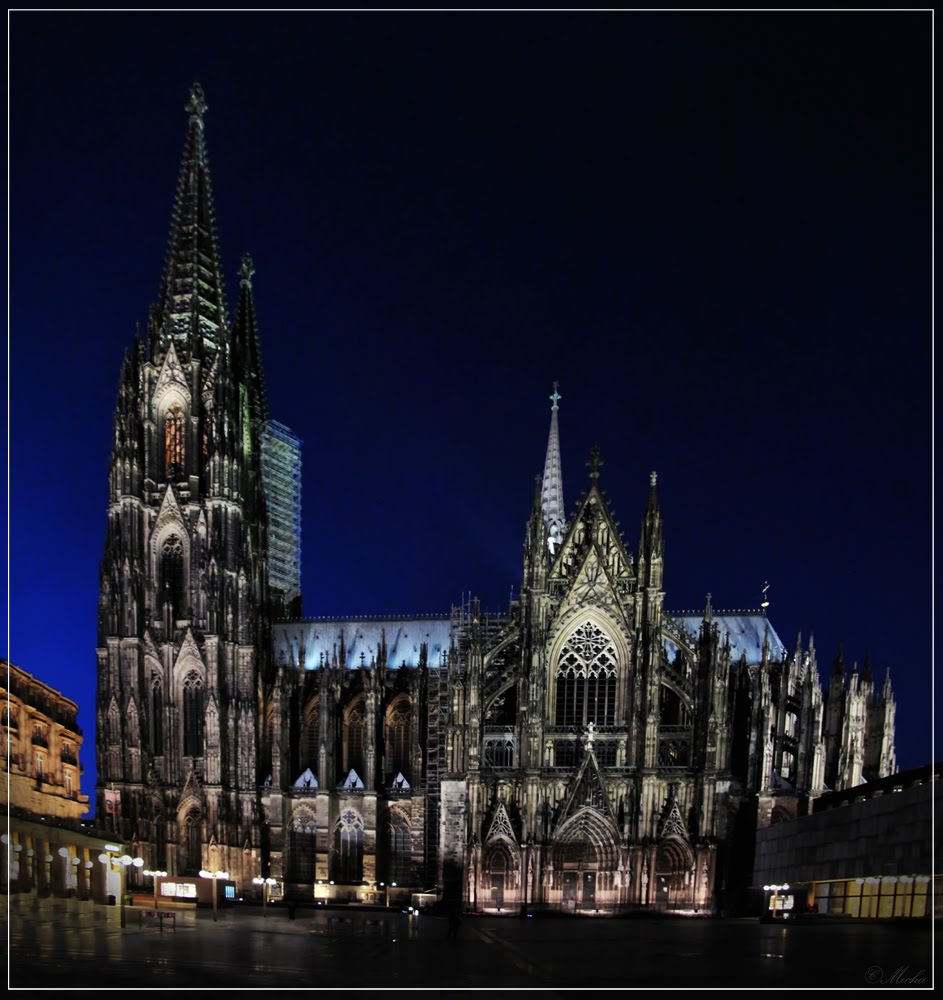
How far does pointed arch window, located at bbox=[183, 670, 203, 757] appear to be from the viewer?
206ft

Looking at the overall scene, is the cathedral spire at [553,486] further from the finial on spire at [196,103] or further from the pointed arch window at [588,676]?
the finial on spire at [196,103]

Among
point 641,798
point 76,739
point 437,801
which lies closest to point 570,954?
point 641,798

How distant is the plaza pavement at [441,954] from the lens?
75.0ft

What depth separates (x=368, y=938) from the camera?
35500 millimetres

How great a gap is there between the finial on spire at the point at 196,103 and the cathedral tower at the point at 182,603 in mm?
8067

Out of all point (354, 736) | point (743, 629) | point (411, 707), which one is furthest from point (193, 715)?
point (743, 629)

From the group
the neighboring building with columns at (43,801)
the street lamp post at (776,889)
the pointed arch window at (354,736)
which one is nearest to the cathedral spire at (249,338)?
the pointed arch window at (354,736)

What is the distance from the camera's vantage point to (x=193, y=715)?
207 ft

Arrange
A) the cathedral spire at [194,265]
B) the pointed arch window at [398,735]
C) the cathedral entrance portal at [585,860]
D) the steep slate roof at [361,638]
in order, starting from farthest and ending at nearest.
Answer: the steep slate roof at [361,638] → the cathedral spire at [194,265] → the pointed arch window at [398,735] → the cathedral entrance portal at [585,860]

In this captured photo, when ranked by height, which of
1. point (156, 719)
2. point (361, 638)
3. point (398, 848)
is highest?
point (361, 638)

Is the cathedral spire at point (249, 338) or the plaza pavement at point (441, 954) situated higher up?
the cathedral spire at point (249, 338)

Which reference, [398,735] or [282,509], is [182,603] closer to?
[398,735]

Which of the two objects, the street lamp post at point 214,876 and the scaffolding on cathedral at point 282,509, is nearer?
the street lamp post at point 214,876

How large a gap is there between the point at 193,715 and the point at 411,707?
11978 mm
